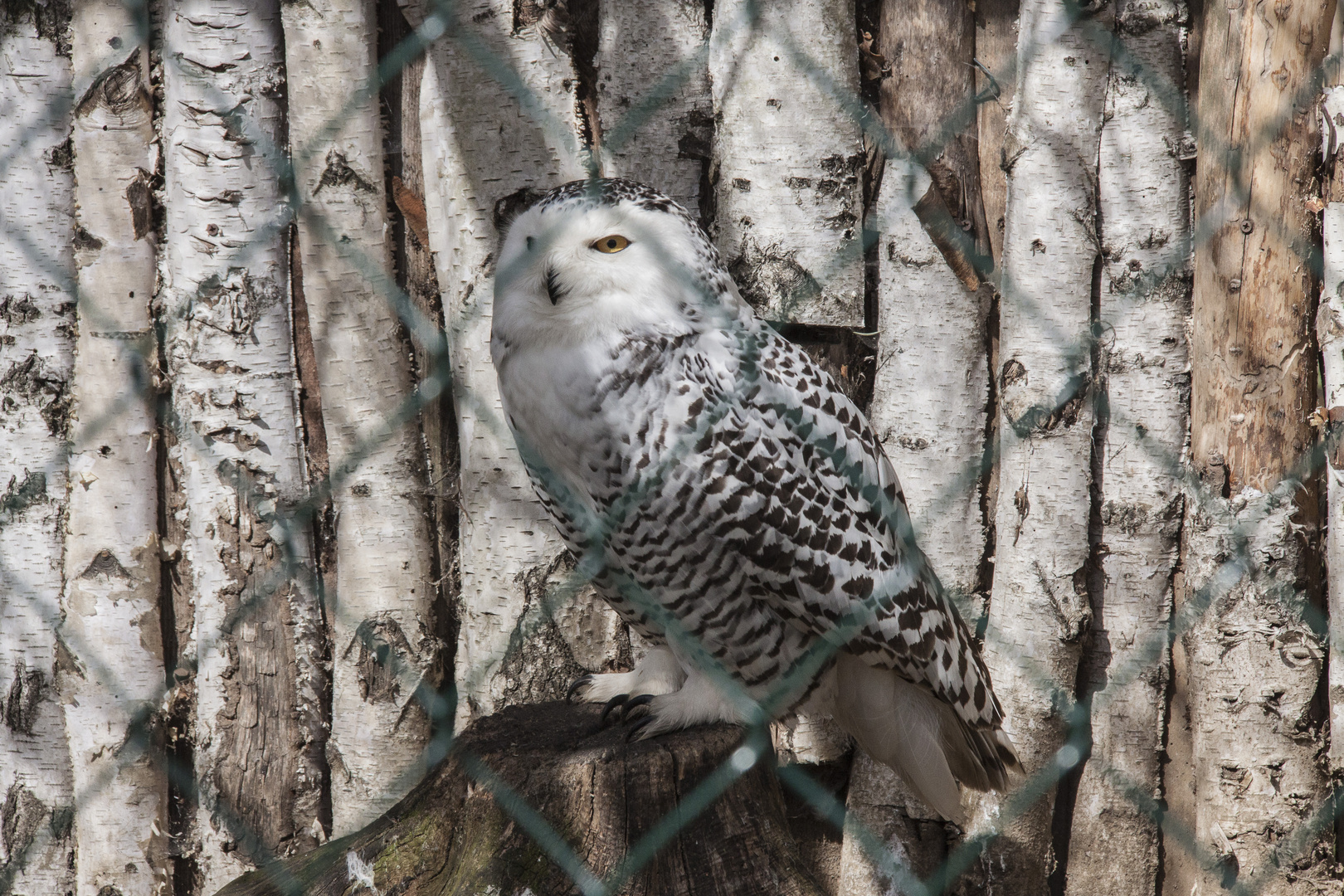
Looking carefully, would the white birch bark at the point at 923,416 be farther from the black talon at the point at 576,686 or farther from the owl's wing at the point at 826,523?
the black talon at the point at 576,686

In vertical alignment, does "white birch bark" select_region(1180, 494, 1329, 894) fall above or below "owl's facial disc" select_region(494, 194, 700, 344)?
below

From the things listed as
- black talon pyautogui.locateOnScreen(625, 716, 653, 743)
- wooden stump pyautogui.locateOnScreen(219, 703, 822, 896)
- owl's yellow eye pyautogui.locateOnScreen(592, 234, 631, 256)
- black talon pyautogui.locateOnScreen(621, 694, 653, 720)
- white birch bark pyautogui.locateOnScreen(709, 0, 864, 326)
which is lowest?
wooden stump pyautogui.locateOnScreen(219, 703, 822, 896)

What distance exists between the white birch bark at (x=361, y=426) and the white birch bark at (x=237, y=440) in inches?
2.9

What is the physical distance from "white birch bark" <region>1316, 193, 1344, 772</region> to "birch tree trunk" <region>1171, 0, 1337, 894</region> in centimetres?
3

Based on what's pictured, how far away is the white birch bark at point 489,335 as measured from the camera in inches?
87.7

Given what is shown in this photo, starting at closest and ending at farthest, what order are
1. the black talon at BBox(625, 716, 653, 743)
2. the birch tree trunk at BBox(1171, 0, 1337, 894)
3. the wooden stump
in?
the wooden stump, the black talon at BBox(625, 716, 653, 743), the birch tree trunk at BBox(1171, 0, 1337, 894)

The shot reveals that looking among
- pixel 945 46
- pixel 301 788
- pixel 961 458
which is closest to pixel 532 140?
pixel 945 46

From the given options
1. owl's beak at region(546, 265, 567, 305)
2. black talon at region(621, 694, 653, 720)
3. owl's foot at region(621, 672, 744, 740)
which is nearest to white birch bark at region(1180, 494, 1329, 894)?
owl's foot at region(621, 672, 744, 740)

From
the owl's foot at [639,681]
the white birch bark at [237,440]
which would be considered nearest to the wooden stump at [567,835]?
the owl's foot at [639,681]

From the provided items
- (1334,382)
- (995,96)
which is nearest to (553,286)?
(995,96)

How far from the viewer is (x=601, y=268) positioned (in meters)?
1.84

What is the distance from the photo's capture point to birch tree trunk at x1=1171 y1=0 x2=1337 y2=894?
7.23 ft

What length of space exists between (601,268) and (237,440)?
1025 mm

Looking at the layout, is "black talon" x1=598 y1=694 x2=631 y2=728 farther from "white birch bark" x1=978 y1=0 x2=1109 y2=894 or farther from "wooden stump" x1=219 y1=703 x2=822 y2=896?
"white birch bark" x1=978 y1=0 x2=1109 y2=894
